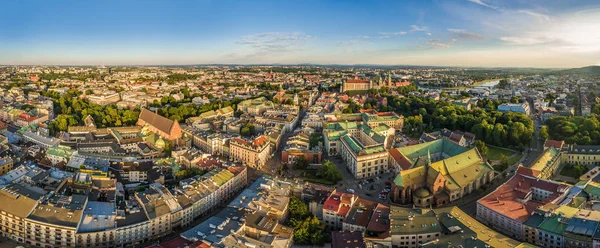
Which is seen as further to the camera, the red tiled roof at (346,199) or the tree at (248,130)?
the tree at (248,130)

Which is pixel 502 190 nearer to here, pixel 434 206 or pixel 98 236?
pixel 434 206

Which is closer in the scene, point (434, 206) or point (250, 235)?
point (250, 235)

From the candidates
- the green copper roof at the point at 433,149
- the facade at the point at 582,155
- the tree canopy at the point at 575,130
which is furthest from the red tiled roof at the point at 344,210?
the tree canopy at the point at 575,130

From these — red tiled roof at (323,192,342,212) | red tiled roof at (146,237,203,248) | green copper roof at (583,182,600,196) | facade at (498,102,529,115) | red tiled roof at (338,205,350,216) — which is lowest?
red tiled roof at (146,237,203,248)

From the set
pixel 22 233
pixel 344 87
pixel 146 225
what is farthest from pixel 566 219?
pixel 344 87

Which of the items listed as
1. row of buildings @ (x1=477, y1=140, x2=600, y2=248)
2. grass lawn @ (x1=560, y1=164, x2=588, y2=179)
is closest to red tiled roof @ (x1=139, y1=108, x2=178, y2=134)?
row of buildings @ (x1=477, y1=140, x2=600, y2=248)

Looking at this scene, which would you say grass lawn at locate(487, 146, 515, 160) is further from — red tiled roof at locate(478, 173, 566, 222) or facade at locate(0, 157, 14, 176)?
facade at locate(0, 157, 14, 176)

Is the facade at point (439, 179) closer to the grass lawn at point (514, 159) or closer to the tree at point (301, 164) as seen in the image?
the grass lawn at point (514, 159)
